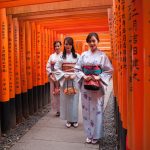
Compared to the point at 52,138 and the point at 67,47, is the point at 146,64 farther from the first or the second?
the point at 67,47

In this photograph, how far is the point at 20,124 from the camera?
246 inches

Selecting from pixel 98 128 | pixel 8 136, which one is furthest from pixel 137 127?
pixel 8 136

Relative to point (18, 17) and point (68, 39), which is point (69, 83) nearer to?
point (68, 39)

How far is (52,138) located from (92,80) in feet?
5.30

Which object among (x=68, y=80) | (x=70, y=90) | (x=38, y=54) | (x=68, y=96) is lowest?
(x=68, y=96)

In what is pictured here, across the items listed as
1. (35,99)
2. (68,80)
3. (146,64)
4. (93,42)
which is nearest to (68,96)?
(68,80)

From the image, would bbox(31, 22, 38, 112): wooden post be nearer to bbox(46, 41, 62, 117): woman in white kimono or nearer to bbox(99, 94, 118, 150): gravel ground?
bbox(46, 41, 62, 117): woman in white kimono

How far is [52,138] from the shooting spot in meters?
5.17

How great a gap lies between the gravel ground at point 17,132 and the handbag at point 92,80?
192cm

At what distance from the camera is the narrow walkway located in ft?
15.3

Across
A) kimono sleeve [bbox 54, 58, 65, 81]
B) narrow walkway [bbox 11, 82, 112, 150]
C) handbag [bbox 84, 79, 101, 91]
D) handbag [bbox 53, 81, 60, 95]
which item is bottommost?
narrow walkway [bbox 11, 82, 112, 150]

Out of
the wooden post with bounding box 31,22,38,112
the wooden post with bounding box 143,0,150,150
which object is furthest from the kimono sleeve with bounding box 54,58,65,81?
the wooden post with bounding box 143,0,150,150

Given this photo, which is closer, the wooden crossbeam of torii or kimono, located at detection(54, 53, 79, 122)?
the wooden crossbeam of torii

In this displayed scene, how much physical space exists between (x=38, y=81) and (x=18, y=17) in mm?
2373
